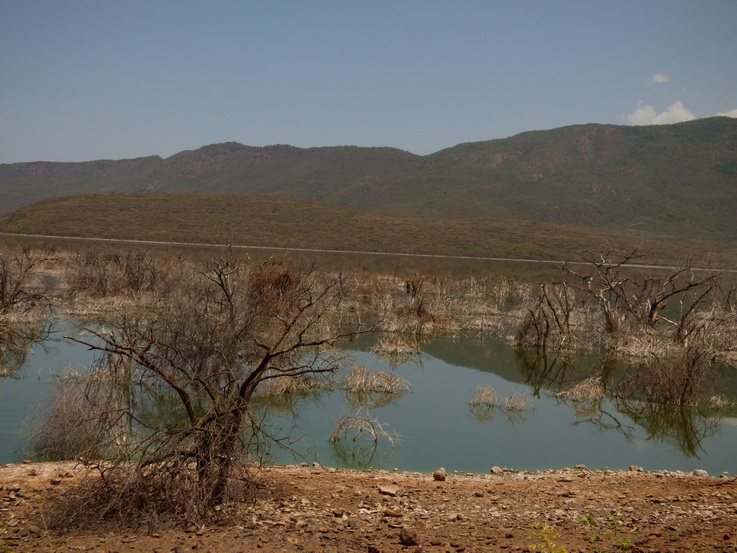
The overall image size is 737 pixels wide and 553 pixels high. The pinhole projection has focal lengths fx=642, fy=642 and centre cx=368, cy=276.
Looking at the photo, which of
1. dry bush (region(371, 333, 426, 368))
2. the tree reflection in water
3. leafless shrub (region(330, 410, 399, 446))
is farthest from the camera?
dry bush (region(371, 333, 426, 368))

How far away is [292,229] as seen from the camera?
8206 centimetres

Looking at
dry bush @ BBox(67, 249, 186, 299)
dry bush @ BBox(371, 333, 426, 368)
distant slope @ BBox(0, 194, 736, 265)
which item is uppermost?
distant slope @ BBox(0, 194, 736, 265)

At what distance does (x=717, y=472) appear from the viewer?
11.6 meters

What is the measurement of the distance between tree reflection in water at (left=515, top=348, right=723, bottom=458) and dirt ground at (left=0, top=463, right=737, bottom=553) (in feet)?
17.4

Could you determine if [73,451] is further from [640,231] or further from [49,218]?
[640,231]

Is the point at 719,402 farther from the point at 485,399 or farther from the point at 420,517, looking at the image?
the point at 420,517

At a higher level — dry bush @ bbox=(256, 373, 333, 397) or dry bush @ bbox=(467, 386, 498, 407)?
dry bush @ bbox=(256, 373, 333, 397)

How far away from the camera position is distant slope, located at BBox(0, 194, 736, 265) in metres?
75.1

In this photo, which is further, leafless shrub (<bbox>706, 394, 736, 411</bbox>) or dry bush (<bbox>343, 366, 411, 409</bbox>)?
leafless shrub (<bbox>706, 394, 736, 411</bbox>)

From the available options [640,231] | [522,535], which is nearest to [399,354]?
[522,535]

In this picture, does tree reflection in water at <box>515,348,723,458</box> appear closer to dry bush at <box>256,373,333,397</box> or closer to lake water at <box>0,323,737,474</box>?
lake water at <box>0,323,737,474</box>

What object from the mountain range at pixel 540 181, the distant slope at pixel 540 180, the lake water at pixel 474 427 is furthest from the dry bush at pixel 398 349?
the distant slope at pixel 540 180

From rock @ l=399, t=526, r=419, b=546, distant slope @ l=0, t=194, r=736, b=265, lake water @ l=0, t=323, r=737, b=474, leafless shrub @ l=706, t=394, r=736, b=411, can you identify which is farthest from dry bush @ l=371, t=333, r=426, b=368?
distant slope @ l=0, t=194, r=736, b=265

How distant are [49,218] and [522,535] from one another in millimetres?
83525
